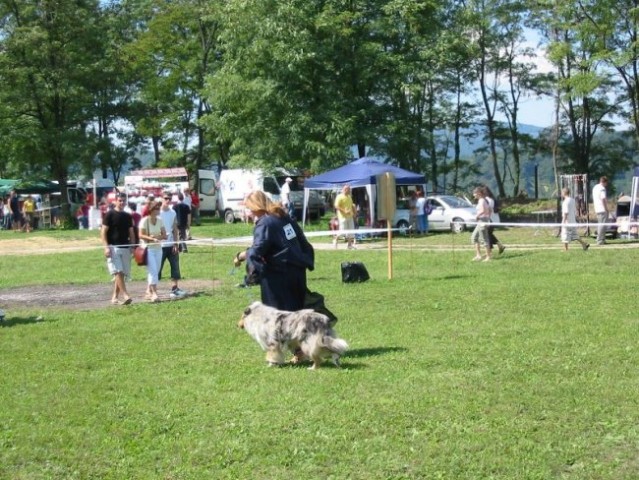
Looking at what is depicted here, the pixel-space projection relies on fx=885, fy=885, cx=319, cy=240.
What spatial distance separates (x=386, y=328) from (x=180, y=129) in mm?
44032

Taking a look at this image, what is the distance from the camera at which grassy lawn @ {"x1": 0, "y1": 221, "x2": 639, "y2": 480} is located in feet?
18.7

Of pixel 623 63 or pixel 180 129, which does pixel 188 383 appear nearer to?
pixel 623 63

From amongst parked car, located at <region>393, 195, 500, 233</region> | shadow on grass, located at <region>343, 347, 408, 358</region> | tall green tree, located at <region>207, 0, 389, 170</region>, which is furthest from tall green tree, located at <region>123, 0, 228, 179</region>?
shadow on grass, located at <region>343, 347, 408, 358</region>

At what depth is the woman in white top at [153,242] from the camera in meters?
14.2

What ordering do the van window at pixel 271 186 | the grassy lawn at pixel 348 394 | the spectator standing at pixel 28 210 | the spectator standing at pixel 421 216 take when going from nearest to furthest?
the grassy lawn at pixel 348 394 → the spectator standing at pixel 421 216 → the van window at pixel 271 186 → the spectator standing at pixel 28 210

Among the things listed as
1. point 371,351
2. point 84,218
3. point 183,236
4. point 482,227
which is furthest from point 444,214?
point 371,351

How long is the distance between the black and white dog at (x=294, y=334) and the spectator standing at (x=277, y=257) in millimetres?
272

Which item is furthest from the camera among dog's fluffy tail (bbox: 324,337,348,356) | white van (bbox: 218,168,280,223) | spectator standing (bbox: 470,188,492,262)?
white van (bbox: 218,168,280,223)

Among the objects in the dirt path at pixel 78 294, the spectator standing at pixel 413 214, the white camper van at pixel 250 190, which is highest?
the white camper van at pixel 250 190

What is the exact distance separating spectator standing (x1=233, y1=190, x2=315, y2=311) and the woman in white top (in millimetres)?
5569

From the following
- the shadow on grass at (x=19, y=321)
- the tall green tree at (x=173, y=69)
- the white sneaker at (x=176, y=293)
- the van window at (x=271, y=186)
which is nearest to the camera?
the shadow on grass at (x=19, y=321)

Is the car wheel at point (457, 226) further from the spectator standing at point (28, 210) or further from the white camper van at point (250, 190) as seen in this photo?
the spectator standing at point (28, 210)

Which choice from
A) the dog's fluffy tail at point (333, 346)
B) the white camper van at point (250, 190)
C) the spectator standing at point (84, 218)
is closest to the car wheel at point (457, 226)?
the white camper van at point (250, 190)

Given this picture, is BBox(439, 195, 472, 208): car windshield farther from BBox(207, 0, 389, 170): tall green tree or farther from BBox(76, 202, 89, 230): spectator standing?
BBox(76, 202, 89, 230): spectator standing
